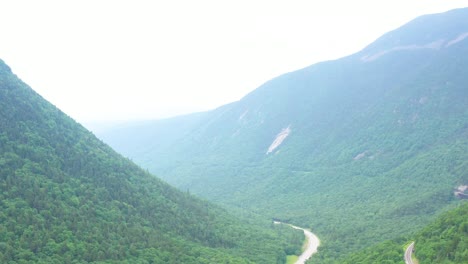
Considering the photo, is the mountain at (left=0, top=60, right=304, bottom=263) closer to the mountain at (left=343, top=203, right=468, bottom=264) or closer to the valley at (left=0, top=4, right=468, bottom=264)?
the valley at (left=0, top=4, right=468, bottom=264)

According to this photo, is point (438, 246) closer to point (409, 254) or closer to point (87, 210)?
point (409, 254)

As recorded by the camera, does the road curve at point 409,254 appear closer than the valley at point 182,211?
Yes

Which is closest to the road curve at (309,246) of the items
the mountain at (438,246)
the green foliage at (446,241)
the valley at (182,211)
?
the valley at (182,211)

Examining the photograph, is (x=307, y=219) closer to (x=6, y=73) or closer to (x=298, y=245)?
(x=298, y=245)

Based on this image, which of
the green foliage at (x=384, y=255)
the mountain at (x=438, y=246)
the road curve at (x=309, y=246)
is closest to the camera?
the mountain at (x=438, y=246)

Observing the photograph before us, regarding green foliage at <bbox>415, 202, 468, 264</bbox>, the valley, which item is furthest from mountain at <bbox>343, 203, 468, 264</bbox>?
the valley

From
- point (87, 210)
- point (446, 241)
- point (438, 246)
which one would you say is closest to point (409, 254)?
point (438, 246)

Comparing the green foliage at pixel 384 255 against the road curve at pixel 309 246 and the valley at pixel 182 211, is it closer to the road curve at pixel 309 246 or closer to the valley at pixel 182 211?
the valley at pixel 182 211

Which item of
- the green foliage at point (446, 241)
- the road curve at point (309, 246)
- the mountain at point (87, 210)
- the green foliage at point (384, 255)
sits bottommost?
the road curve at point (309, 246)
